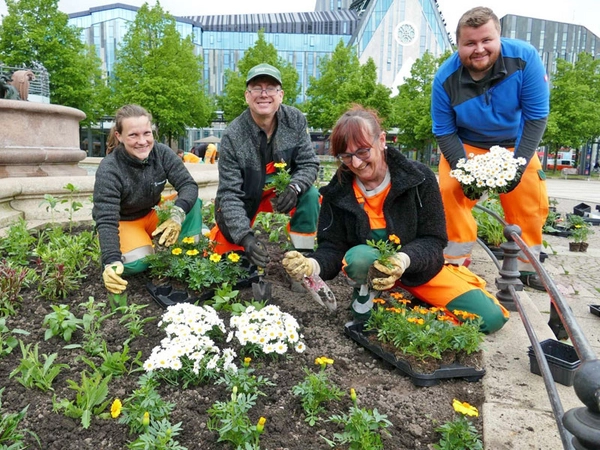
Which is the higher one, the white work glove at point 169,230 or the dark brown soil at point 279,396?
the white work glove at point 169,230

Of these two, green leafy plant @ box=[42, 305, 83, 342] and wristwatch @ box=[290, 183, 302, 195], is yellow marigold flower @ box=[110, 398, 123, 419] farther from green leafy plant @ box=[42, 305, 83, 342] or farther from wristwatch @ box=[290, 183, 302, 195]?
wristwatch @ box=[290, 183, 302, 195]

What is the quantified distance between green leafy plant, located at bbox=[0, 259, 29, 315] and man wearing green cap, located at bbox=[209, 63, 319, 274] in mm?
1255

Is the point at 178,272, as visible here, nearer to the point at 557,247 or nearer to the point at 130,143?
the point at 130,143

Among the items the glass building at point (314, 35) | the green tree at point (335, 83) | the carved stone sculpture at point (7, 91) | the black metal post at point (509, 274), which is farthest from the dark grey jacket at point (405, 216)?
the glass building at point (314, 35)

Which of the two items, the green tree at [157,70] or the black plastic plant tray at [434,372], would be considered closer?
the black plastic plant tray at [434,372]

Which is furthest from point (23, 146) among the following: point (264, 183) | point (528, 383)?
point (528, 383)

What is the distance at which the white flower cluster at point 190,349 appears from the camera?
1967mm

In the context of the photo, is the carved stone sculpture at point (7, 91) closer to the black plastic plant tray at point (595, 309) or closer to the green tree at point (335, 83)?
the black plastic plant tray at point (595, 309)

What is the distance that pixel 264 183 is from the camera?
3352 millimetres

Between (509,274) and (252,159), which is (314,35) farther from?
(509,274)

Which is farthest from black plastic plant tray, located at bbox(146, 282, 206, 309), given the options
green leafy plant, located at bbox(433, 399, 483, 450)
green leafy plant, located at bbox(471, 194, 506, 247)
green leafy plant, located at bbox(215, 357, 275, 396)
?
green leafy plant, located at bbox(471, 194, 506, 247)

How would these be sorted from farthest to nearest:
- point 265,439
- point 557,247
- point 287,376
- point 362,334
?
point 557,247 < point 362,334 < point 287,376 < point 265,439

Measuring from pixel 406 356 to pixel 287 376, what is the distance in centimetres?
58

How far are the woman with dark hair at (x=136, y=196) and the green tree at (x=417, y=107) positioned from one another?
82.7ft
